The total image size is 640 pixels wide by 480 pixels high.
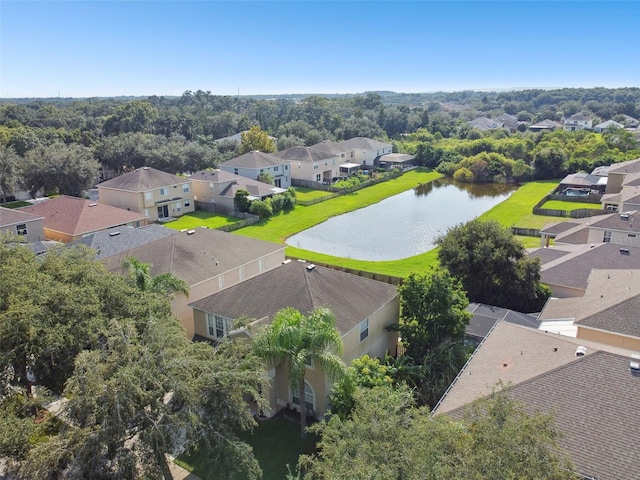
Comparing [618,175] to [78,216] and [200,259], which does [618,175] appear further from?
[78,216]

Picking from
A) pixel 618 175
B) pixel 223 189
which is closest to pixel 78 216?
pixel 223 189

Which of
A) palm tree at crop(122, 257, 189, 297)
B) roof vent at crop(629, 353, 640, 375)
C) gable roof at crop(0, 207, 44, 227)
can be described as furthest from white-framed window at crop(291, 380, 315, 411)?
gable roof at crop(0, 207, 44, 227)

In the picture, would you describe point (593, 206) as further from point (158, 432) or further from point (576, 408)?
point (158, 432)

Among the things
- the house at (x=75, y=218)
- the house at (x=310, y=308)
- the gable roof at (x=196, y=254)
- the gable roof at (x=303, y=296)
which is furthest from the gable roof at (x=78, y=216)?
the gable roof at (x=303, y=296)

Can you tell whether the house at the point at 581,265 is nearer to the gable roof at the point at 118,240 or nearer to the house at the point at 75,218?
the gable roof at the point at 118,240

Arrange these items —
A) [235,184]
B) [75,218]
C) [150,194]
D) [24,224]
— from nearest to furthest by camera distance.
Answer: [24,224]
[75,218]
[150,194]
[235,184]

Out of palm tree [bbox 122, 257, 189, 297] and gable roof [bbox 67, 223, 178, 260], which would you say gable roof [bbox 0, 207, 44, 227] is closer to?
gable roof [bbox 67, 223, 178, 260]
